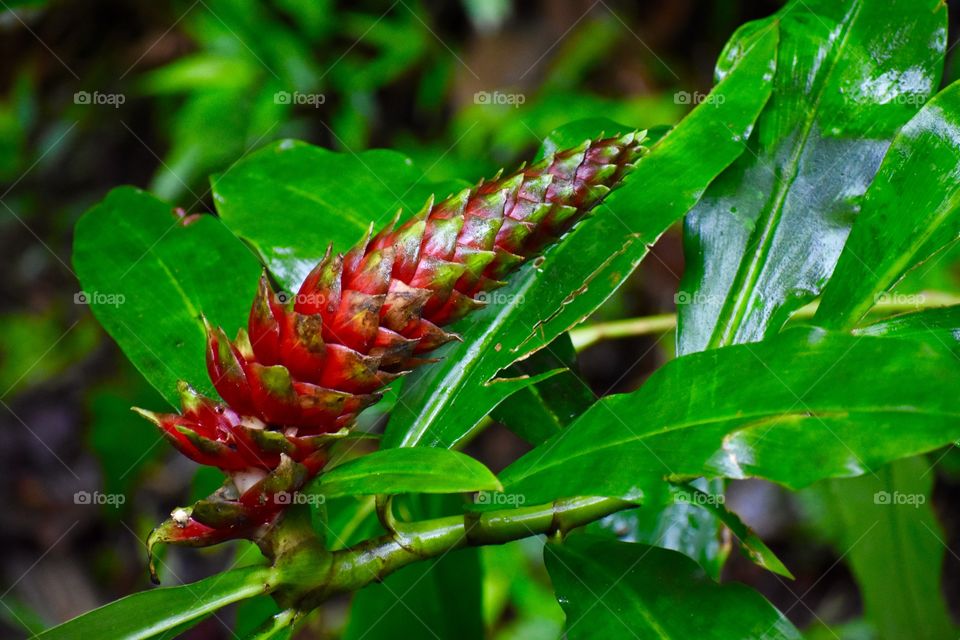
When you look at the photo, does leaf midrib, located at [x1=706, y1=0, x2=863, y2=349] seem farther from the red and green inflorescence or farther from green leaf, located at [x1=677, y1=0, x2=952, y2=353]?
the red and green inflorescence

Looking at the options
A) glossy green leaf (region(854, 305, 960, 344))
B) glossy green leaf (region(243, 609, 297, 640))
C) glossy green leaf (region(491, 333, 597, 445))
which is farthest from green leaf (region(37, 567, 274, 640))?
glossy green leaf (region(854, 305, 960, 344))

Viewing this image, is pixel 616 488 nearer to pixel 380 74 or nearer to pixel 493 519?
pixel 493 519

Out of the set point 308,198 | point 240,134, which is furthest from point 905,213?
point 240,134

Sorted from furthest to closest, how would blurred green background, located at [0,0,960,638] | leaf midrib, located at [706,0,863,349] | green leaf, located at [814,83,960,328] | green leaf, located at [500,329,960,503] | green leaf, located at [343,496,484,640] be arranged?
blurred green background, located at [0,0,960,638] < green leaf, located at [343,496,484,640] < leaf midrib, located at [706,0,863,349] < green leaf, located at [814,83,960,328] < green leaf, located at [500,329,960,503]

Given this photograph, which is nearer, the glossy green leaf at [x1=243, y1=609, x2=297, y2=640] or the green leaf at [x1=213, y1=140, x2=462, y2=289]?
the glossy green leaf at [x1=243, y1=609, x2=297, y2=640]

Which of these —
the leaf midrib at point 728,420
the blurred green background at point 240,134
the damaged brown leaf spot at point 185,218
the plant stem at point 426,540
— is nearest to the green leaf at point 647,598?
the plant stem at point 426,540

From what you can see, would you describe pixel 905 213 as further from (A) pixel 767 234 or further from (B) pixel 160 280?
(B) pixel 160 280

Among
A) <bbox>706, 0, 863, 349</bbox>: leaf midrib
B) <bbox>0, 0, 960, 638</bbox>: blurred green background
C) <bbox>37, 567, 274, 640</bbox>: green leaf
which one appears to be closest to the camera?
<bbox>37, 567, 274, 640</bbox>: green leaf

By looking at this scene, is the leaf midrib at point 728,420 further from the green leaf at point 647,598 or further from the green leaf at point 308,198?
the green leaf at point 308,198
